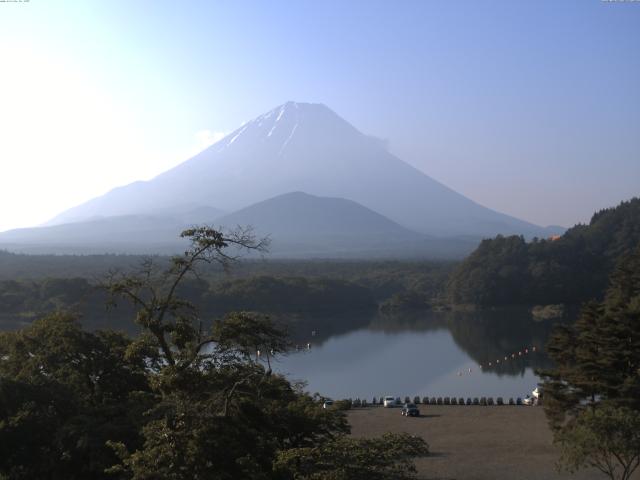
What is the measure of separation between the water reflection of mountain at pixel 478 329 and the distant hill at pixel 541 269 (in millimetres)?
2175

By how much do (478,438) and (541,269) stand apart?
28.8 meters

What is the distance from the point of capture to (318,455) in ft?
14.1

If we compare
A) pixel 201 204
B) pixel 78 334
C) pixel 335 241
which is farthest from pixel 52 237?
pixel 78 334

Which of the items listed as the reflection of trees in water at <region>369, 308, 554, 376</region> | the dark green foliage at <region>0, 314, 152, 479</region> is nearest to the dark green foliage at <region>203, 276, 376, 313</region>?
the reflection of trees in water at <region>369, 308, 554, 376</region>

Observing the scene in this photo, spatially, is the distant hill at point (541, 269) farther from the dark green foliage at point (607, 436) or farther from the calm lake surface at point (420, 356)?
the dark green foliage at point (607, 436)

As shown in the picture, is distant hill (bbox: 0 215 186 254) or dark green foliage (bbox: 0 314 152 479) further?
distant hill (bbox: 0 215 186 254)

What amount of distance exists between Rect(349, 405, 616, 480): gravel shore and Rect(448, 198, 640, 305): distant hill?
24418 mm

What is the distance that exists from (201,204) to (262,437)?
→ 108 m

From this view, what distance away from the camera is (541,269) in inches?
1484

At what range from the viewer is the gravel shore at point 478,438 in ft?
27.8

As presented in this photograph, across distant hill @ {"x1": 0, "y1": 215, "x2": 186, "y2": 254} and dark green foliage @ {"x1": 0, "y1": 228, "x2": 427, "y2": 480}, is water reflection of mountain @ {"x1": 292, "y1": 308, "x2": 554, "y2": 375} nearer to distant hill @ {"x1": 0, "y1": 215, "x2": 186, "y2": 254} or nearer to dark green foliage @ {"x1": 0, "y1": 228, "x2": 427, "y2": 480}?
dark green foliage @ {"x1": 0, "y1": 228, "x2": 427, "y2": 480}

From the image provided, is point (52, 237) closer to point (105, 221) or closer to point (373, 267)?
point (105, 221)

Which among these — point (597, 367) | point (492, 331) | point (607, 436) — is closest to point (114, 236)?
point (492, 331)

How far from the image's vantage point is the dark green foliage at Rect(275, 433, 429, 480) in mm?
4164
